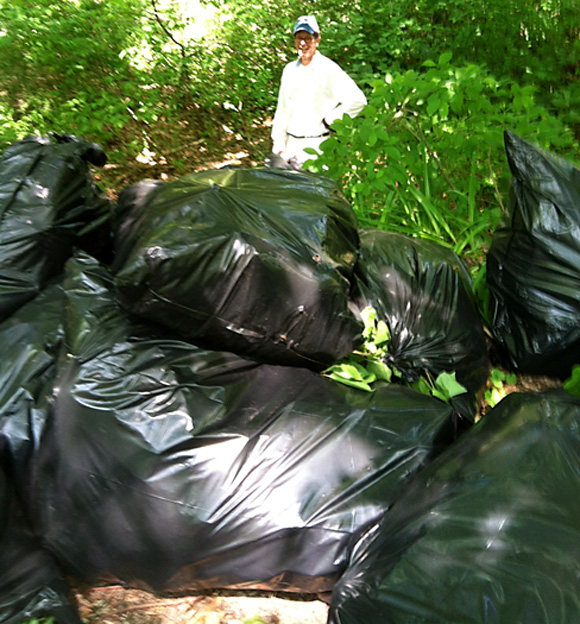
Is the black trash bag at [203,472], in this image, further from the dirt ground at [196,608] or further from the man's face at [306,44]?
the man's face at [306,44]

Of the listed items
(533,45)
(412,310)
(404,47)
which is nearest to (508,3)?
(533,45)

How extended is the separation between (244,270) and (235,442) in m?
0.41

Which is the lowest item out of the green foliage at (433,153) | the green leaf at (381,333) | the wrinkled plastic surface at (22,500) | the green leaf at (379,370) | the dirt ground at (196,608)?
the dirt ground at (196,608)

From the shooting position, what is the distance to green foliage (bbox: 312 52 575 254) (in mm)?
2139

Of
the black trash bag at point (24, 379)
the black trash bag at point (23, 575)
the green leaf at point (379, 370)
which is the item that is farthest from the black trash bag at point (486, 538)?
the black trash bag at point (24, 379)

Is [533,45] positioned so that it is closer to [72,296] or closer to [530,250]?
[530,250]

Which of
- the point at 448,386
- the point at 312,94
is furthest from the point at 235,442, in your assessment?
the point at 312,94

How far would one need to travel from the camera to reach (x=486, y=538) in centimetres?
92

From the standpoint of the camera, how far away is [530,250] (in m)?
1.53

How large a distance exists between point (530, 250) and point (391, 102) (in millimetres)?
1065

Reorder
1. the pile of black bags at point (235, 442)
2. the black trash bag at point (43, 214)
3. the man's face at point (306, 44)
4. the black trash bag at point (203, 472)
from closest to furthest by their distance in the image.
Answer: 1. the pile of black bags at point (235, 442)
2. the black trash bag at point (203, 472)
3. the black trash bag at point (43, 214)
4. the man's face at point (306, 44)

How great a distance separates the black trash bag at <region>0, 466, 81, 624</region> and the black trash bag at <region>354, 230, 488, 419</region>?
3.51 feet

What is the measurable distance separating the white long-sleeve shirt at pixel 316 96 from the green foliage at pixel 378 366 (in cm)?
180

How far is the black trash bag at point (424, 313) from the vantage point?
162 centimetres
